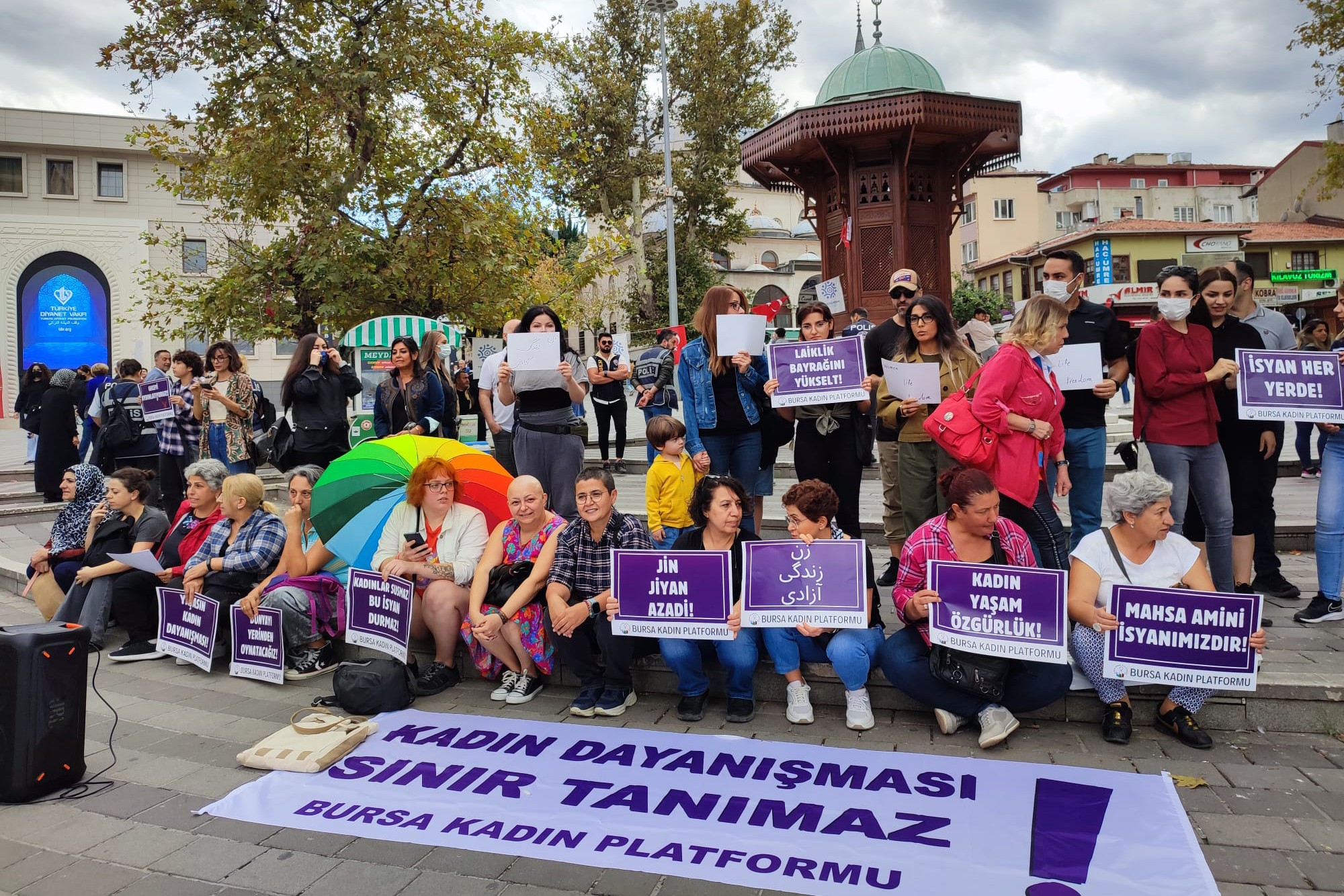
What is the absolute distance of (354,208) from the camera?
15.3 metres

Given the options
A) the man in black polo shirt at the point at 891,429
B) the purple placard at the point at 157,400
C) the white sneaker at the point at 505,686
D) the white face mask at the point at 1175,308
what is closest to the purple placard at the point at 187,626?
the white sneaker at the point at 505,686

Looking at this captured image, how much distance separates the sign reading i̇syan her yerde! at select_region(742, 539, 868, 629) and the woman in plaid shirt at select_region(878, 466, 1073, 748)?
0.23 meters

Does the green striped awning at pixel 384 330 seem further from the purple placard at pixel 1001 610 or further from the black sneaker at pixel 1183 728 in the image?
the black sneaker at pixel 1183 728

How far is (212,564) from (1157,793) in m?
5.63

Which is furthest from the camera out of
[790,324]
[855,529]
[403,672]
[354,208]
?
[790,324]

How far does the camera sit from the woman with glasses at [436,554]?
18.0 feet

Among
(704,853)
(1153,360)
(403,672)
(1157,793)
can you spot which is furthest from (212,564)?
(1153,360)

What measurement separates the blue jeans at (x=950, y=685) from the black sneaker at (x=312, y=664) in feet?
12.1

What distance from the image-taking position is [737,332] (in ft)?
19.2

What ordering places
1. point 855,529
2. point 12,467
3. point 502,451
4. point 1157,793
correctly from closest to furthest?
point 1157,793
point 855,529
point 502,451
point 12,467

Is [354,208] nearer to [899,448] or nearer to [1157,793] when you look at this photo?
[899,448]

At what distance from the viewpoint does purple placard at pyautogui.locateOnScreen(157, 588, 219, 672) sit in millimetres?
6007

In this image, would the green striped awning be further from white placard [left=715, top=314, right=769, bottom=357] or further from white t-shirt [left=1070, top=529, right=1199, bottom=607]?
white t-shirt [left=1070, top=529, right=1199, bottom=607]

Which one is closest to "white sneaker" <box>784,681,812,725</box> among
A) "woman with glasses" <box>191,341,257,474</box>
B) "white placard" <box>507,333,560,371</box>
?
"white placard" <box>507,333,560,371</box>
